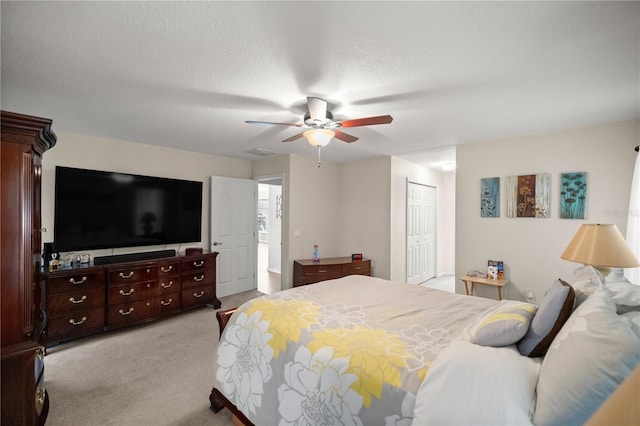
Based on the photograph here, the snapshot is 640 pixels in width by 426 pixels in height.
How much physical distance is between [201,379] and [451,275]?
232 inches

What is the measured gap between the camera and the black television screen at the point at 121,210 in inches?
128

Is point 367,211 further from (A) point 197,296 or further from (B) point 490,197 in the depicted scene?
(A) point 197,296

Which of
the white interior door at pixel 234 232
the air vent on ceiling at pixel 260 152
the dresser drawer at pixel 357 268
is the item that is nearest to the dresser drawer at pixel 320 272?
the dresser drawer at pixel 357 268

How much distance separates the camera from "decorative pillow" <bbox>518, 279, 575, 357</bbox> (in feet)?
4.13

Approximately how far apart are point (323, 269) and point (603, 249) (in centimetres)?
329

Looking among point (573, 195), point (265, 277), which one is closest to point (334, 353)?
point (573, 195)

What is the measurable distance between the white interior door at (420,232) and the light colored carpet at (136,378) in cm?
374

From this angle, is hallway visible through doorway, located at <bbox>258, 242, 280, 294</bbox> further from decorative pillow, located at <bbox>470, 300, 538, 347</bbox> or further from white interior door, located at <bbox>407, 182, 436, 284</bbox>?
decorative pillow, located at <bbox>470, 300, 538, 347</bbox>

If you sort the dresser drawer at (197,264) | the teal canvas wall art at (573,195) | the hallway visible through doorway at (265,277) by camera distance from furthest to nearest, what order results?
the hallway visible through doorway at (265,277), the dresser drawer at (197,264), the teal canvas wall art at (573,195)

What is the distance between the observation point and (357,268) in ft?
15.7

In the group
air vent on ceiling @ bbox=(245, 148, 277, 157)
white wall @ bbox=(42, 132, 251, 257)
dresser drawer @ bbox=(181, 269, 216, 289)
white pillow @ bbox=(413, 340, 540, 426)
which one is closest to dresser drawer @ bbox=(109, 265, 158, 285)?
dresser drawer @ bbox=(181, 269, 216, 289)

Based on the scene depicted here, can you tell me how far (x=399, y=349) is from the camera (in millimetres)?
1419

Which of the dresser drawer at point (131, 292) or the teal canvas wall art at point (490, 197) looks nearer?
the dresser drawer at point (131, 292)

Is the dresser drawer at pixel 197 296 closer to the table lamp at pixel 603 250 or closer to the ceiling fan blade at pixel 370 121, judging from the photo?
the ceiling fan blade at pixel 370 121
